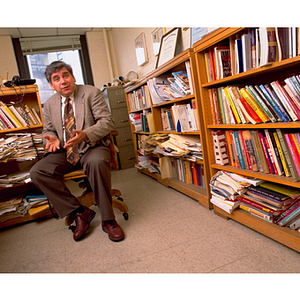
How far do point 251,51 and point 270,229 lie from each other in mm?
1029

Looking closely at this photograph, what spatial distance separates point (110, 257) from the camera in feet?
4.46

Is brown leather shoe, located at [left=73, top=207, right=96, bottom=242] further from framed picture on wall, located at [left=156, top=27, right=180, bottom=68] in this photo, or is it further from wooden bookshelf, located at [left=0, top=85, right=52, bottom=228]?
framed picture on wall, located at [left=156, top=27, right=180, bottom=68]

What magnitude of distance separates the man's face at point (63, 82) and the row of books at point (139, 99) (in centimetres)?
97

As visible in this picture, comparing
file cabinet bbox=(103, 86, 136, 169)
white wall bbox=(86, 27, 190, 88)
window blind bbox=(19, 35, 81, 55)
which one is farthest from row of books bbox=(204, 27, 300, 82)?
window blind bbox=(19, 35, 81, 55)

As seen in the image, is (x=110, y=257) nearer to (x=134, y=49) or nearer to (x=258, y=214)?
(x=258, y=214)

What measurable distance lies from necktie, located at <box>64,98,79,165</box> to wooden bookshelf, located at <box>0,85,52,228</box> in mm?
435

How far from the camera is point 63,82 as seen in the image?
70.8 inches

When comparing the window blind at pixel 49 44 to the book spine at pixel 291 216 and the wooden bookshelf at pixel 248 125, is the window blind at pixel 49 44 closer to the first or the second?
the wooden bookshelf at pixel 248 125

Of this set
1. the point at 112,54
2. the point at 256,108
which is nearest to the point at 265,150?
the point at 256,108

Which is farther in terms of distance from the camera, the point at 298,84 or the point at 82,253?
the point at 82,253
